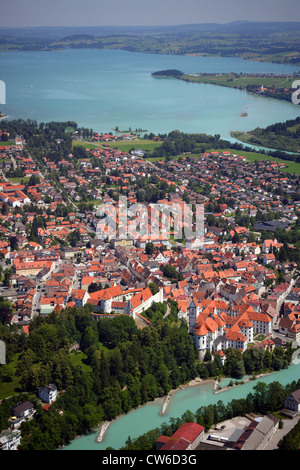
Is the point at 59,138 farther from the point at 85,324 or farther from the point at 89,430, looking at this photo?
the point at 89,430

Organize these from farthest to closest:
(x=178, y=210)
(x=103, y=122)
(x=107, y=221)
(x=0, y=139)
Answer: (x=103, y=122) < (x=0, y=139) < (x=178, y=210) < (x=107, y=221)

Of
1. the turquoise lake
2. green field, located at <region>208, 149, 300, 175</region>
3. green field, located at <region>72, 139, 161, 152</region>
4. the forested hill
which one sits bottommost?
green field, located at <region>208, 149, 300, 175</region>

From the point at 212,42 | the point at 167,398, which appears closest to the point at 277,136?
the point at 167,398

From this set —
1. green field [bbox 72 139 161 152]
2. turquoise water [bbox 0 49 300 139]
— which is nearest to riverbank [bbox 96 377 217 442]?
green field [bbox 72 139 161 152]

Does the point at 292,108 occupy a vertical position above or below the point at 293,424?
above

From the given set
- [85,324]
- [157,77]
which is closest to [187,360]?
[85,324]

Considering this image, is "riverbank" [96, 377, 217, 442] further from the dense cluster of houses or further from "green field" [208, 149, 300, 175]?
"green field" [208, 149, 300, 175]

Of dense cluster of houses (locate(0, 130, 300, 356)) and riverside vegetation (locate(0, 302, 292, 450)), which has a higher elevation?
dense cluster of houses (locate(0, 130, 300, 356))
